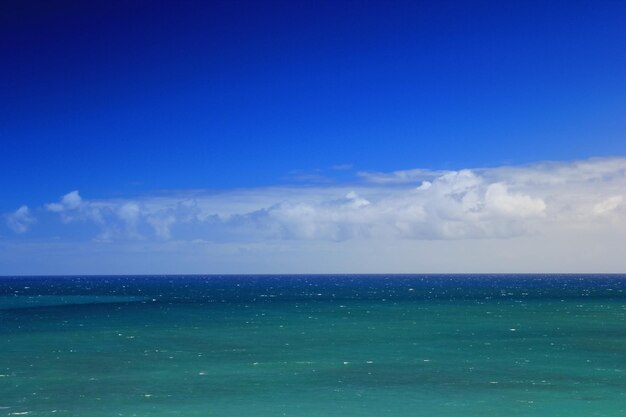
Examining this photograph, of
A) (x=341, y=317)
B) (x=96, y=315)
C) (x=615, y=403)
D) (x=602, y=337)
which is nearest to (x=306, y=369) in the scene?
(x=615, y=403)

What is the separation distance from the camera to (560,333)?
63.7 m

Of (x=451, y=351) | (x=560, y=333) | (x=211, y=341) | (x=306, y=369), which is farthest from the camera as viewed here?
(x=560, y=333)

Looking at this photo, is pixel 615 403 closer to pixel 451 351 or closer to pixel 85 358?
pixel 451 351

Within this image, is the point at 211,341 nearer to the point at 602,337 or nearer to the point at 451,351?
the point at 451,351

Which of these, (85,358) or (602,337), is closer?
(85,358)

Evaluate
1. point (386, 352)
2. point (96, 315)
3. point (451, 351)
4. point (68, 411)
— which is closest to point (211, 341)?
point (386, 352)

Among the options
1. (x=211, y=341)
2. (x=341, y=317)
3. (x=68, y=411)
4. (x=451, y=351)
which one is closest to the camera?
(x=68, y=411)

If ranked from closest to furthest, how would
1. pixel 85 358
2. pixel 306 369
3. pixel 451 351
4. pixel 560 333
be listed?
pixel 306 369 → pixel 85 358 → pixel 451 351 → pixel 560 333

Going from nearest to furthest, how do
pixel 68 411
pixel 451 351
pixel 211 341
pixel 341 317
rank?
pixel 68 411
pixel 451 351
pixel 211 341
pixel 341 317

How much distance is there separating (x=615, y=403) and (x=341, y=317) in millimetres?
54067

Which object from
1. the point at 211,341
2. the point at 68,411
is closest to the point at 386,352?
the point at 211,341

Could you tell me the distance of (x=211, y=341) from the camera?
190ft

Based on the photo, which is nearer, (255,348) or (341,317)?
(255,348)

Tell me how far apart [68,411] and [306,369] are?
15.5m
